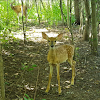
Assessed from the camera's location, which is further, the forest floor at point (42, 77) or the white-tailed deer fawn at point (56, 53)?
the forest floor at point (42, 77)

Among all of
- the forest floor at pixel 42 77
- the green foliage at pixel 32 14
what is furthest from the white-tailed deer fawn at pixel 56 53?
the green foliage at pixel 32 14

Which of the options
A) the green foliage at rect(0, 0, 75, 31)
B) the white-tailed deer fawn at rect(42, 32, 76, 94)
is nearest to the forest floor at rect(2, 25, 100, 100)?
the white-tailed deer fawn at rect(42, 32, 76, 94)

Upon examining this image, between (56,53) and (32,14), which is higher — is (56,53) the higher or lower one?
the lower one

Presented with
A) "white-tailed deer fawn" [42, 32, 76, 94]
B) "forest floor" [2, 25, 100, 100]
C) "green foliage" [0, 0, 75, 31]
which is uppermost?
"green foliage" [0, 0, 75, 31]

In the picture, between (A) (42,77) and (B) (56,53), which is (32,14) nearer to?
(A) (42,77)

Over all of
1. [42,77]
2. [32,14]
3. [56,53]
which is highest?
[32,14]

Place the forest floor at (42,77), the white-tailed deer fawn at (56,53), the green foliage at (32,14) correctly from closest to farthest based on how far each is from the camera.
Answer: the white-tailed deer fawn at (56,53)
the forest floor at (42,77)
the green foliage at (32,14)

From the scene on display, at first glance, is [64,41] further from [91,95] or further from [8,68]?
[91,95]

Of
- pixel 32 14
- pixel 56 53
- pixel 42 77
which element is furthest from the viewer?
pixel 32 14

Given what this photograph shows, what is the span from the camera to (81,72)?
18.7 feet

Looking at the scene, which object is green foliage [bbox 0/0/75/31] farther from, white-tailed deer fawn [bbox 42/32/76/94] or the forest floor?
white-tailed deer fawn [bbox 42/32/76/94]

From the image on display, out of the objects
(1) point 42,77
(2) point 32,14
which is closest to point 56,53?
(1) point 42,77

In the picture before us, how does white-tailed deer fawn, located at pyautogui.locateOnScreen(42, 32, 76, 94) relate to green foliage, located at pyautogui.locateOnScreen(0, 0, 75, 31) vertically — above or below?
below

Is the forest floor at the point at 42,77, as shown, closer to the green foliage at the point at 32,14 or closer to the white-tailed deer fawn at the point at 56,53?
the white-tailed deer fawn at the point at 56,53
